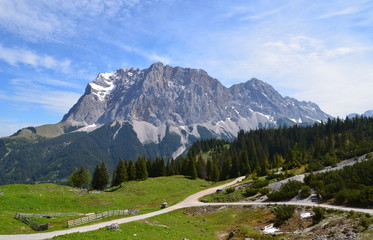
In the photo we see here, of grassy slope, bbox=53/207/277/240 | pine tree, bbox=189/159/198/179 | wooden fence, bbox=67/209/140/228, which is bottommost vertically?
grassy slope, bbox=53/207/277/240

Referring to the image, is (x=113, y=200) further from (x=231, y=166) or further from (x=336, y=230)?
(x=231, y=166)

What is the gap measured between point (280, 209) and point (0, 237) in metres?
37.1

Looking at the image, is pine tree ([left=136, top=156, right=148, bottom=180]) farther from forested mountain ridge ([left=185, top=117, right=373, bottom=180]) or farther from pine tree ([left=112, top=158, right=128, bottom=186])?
forested mountain ridge ([left=185, top=117, right=373, bottom=180])

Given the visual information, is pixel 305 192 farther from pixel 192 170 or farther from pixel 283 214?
pixel 192 170

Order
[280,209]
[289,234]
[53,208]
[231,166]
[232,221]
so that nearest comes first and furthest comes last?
1. [289,234]
2. [280,209]
3. [232,221]
4. [53,208]
5. [231,166]

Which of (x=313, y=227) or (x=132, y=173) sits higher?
(x=132, y=173)

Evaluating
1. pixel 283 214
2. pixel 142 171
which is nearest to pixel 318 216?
pixel 283 214

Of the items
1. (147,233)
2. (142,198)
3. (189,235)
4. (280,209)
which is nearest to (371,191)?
(280,209)

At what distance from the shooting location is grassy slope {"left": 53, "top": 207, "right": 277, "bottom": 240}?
99.7 feet

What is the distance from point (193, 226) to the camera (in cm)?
4244

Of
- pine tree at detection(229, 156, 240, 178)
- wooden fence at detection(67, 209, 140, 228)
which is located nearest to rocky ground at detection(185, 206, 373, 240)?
wooden fence at detection(67, 209, 140, 228)

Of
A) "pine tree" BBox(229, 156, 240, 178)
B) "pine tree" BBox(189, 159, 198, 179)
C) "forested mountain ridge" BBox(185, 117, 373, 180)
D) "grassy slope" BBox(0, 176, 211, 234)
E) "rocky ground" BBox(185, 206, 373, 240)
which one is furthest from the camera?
"pine tree" BBox(229, 156, 240, 178)

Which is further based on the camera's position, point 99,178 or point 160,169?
point 160,169

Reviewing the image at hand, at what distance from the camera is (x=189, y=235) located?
36.0m
